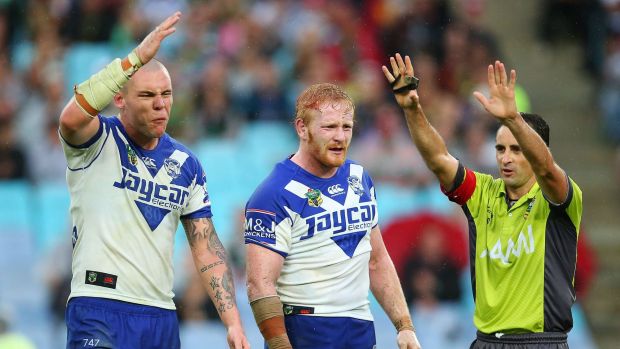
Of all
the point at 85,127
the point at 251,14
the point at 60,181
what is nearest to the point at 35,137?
the point at 60,181

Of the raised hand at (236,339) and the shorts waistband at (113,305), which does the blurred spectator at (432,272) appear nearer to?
the raised hand at (236,339)

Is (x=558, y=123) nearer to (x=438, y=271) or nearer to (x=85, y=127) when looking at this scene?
(x=438, y=271)

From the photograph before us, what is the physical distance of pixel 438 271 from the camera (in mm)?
14570

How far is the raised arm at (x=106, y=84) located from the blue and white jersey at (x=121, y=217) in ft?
0.94

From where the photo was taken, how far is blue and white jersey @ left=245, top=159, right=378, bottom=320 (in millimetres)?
7859

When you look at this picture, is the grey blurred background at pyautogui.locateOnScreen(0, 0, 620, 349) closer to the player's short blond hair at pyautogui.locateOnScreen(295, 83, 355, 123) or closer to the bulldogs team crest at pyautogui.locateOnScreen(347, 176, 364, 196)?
the bulldogs team crest at pyautogui.locateOnScreen(347, 176, 364, 196)

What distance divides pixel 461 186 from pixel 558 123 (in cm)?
1165

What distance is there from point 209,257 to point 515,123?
2272mm

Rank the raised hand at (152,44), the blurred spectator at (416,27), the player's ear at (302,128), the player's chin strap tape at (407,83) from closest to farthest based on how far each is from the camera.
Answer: the raised hand at (152,44) < the player's chin strap tape at (407,83) < the player's ear at (302,128) < the blurred spectator at (416,27)

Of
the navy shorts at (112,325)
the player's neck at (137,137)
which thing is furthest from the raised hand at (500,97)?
the navy shorts at (112,325)

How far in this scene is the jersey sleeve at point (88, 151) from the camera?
7781mm

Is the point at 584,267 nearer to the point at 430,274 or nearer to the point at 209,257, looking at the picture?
the point at 430,274

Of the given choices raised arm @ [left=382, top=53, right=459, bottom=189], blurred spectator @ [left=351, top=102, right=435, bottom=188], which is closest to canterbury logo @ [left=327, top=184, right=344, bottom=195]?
raised arm @ [left=382, top=53, right=459, bottom=189]

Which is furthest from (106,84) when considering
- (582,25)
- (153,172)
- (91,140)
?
(582,25)
